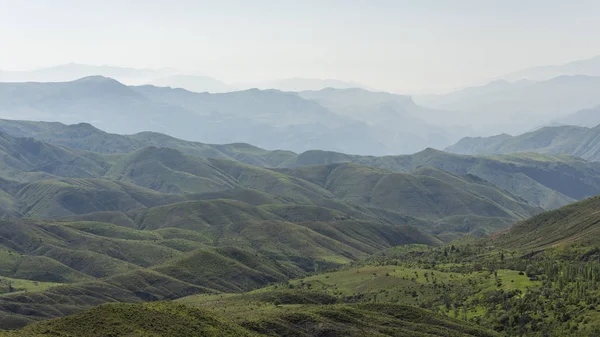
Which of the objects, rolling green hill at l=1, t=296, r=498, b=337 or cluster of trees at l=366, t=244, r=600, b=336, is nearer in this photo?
rolling green hill at l=1, t=296, r=498, b=337

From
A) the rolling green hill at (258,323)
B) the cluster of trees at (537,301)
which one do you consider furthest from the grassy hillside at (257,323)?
the cluster of trees at (537,301)

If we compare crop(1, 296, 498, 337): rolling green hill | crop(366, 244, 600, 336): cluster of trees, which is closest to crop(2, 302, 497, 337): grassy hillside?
crop(1, 296, 498, 337): rolling green hill

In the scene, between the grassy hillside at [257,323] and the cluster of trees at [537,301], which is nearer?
the grassy hillside at [257,323]

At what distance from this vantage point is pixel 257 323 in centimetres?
12812

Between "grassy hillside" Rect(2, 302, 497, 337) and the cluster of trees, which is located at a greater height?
"grassy hillside" Rect(2, 302, 497, 337)

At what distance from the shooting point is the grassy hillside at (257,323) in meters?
104

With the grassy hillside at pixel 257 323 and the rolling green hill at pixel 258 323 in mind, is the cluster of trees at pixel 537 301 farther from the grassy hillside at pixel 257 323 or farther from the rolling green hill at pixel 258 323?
the grassy hillside at pixel 257 323

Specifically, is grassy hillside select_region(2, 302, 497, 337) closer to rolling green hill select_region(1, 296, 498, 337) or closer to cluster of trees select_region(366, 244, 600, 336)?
rolling green hill select_region(1, 296, 498, 337)

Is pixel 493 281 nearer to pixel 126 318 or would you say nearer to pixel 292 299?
pixel 292 299

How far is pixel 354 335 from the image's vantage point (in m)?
129

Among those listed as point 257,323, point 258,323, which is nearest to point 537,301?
point 258,323

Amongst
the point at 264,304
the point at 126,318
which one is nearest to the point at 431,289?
the point at 264,304

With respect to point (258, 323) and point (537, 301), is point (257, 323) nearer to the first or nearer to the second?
point (258, 323)

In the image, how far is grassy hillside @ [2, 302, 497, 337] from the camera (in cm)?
10444
